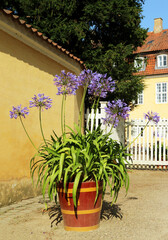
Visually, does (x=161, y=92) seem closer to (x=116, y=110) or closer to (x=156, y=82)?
(x=156, y=82)

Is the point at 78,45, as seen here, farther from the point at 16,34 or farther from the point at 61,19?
the point at 16,34

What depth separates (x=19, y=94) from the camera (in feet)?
19.4

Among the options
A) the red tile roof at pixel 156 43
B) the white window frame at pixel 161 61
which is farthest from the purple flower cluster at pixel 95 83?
the red tile roof at pixel 156 43

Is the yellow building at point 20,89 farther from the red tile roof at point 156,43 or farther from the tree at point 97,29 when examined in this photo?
the red tile roof at point 156,43

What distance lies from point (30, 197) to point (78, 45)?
29.4 ft

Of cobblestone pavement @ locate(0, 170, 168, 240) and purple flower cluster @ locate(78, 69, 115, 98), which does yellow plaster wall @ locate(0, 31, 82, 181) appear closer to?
cobblestone pavement @ locate(0, 170, 168, 240)

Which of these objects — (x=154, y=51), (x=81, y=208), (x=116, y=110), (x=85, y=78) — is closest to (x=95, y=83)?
(x=85, y=78)

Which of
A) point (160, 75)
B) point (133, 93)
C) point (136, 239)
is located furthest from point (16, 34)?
point (160, 75)

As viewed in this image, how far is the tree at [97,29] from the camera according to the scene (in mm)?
Result: 13094

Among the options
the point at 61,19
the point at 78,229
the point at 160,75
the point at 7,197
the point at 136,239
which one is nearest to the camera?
the point at 136,239

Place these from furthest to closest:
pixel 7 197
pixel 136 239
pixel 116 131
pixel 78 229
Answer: pixel 116 131 → pixel 7 197 → pixel 78 229 → pixel 136 239

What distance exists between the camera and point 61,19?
1360 centimetres

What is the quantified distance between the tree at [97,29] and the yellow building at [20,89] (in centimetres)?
639

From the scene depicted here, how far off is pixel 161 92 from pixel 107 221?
21.5 m
